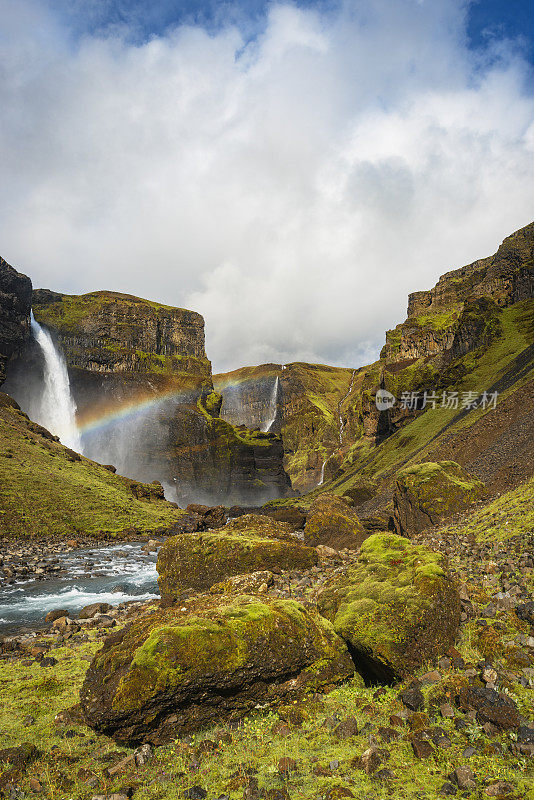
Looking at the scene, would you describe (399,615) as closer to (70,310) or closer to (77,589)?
(77,589)

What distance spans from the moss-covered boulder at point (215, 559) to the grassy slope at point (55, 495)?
37659mm

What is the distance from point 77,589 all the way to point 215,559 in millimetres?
12247

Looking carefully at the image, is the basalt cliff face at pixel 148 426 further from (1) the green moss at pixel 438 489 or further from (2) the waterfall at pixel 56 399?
(1) the green moss at pixel 438 489

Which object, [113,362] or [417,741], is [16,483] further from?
[113,362]

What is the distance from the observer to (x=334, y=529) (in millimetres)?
25516

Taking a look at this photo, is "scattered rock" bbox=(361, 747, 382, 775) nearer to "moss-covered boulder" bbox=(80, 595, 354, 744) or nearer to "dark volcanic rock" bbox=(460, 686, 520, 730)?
"dark volcanic rock" bbox=(460, 686, 520, 730)

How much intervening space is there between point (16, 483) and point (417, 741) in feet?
198

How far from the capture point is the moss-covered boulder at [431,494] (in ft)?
81.4

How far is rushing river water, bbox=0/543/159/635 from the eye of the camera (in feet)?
59.8

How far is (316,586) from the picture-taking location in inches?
545

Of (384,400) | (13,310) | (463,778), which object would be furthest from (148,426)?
(463,778)

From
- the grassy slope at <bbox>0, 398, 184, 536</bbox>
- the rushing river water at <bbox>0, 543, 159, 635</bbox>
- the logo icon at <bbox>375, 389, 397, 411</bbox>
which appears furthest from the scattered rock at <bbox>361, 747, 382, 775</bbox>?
the logo icon at <bbox>375, 389, 397, 411</bbox>

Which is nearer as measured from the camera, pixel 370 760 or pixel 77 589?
pixel 370 760

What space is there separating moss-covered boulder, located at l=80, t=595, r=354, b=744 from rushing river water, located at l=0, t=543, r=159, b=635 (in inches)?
469
